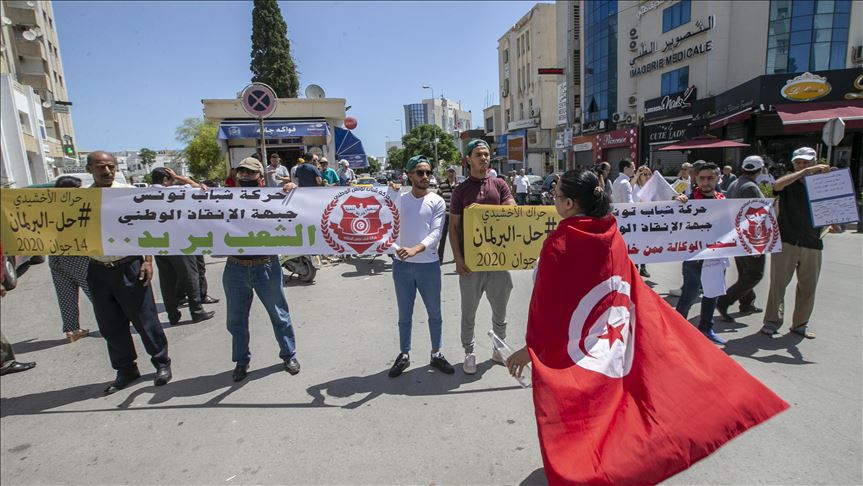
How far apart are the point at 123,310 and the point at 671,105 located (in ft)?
99.6

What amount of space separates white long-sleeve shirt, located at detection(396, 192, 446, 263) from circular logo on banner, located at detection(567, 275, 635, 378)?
1.90 meters

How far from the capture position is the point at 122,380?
401 cm

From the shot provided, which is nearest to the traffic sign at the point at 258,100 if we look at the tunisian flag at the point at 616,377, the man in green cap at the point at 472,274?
the man in green cap at the point at 472,274

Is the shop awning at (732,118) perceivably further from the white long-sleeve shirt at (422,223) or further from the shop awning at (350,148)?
the white long-sleeve shirt at (422,223)

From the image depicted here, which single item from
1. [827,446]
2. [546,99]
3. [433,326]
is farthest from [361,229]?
[546,99]

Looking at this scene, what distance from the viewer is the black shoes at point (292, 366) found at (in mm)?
4207

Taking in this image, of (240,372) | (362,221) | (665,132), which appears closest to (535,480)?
(362,221)

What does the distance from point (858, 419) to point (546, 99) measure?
1854 inches

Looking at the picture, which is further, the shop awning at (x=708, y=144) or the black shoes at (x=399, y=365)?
the shop awning at (x=708, y=144)

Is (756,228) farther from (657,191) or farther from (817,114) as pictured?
(817,114)

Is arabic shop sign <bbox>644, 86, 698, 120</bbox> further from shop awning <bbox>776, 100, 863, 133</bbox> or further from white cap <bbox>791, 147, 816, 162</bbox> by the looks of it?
white cap <bbox>791, 147, 816, 162</bbox>

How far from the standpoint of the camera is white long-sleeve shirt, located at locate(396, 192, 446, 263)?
3.98 meters

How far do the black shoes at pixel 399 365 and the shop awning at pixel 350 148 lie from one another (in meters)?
17.1

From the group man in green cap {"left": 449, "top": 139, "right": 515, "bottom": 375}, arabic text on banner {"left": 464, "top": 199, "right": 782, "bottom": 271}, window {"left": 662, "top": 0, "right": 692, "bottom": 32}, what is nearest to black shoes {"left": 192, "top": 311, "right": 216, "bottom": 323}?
man in green cap {"left": 449, "top": 139, "right": 515, "bottom": 375}
